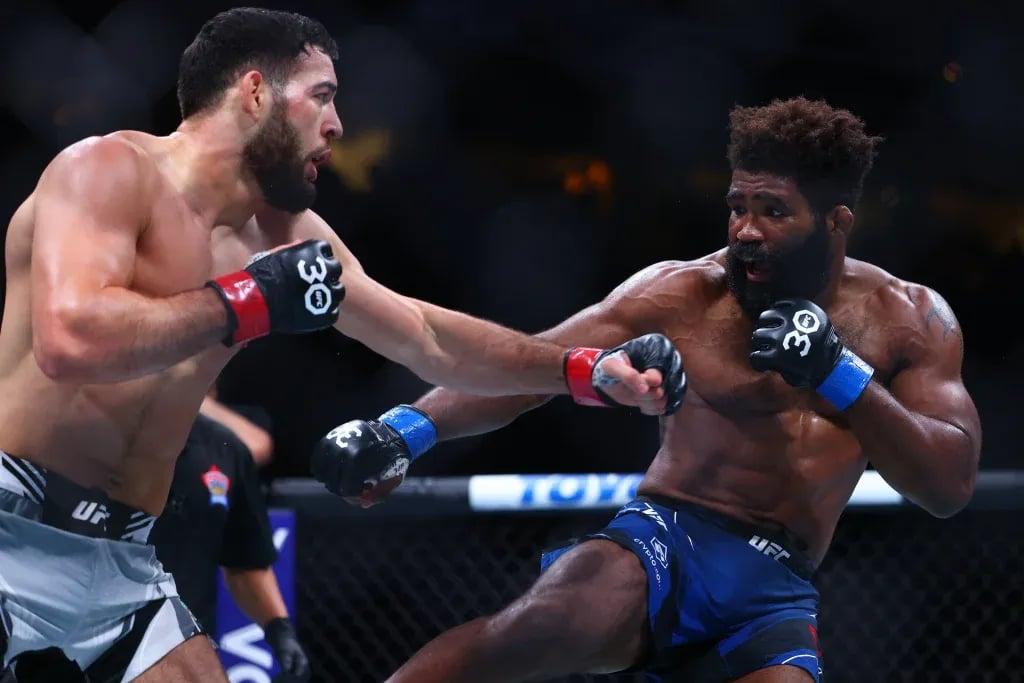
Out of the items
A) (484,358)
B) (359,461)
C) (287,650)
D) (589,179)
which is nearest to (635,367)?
(484,358)

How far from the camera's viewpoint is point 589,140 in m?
4.33

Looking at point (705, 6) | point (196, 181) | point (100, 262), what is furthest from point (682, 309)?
point (705, 6)

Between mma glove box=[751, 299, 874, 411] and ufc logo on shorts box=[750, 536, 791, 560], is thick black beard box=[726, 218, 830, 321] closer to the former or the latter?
mma glove box=[751, 299, 874, 411]

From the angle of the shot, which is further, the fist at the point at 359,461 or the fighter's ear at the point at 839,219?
the fighter's ear at the point at 839,219

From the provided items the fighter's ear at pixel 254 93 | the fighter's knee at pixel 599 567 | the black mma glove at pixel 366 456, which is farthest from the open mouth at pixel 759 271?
the fighter's ear at pixel 254 93

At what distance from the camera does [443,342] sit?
2201mm

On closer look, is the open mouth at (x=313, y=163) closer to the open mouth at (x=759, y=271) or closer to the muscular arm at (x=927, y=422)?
the open mouth at (x=759, y=271)

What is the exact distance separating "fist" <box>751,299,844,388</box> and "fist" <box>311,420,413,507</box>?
63 centimetres

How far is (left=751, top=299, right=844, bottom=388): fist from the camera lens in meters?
2.14

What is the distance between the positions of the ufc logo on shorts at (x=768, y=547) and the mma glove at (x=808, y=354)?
277 mm

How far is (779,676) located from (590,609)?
13.7 inches

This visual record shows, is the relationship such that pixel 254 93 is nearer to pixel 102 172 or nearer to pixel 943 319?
pixel 102 172

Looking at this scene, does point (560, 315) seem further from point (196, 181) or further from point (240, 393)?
point (196, 181)

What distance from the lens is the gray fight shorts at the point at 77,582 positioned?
171cm
